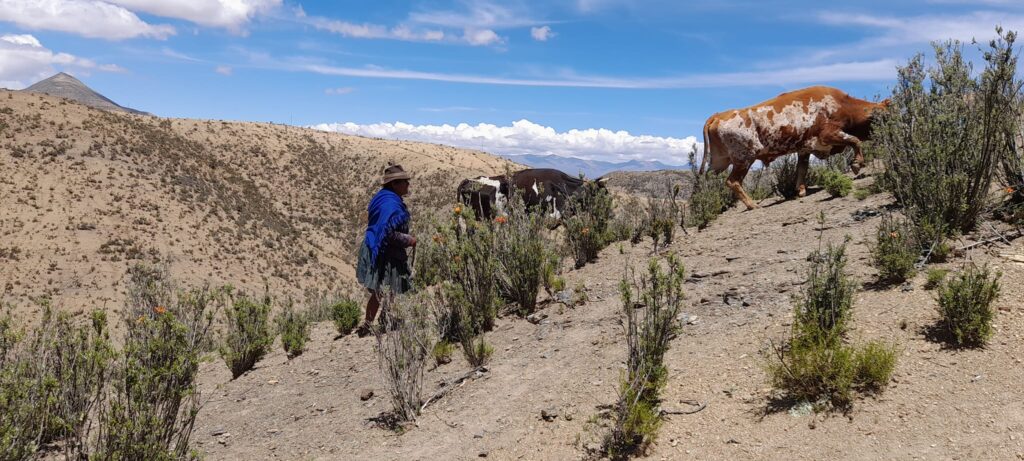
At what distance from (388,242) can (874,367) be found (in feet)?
13.4

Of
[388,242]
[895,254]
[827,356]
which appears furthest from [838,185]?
[388,242]

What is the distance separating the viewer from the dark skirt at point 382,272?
592 cm

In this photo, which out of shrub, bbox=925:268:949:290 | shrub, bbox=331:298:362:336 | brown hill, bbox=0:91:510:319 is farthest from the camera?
brown hill, bbox=0:91:510:319

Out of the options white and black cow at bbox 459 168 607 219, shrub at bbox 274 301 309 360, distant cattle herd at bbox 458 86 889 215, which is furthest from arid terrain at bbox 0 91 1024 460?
white and black cow at bbox 459 168 607 219

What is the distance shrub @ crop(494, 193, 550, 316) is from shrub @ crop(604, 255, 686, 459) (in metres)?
2.28

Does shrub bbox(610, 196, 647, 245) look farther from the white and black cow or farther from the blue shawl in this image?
the blue shawl

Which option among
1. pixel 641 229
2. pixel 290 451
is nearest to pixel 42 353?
pixel 290 451

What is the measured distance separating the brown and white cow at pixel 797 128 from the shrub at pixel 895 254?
162 inches

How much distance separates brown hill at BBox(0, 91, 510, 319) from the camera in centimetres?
2141

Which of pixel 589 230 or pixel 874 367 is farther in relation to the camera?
pixel 589 230

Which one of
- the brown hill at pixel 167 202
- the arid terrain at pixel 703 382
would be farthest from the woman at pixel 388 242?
the brown hill at pixel 167 202

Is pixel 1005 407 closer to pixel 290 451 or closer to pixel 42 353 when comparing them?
pixel 290 451

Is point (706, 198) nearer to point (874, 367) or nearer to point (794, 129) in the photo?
point (794, 129)

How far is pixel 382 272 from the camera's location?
6016mm
